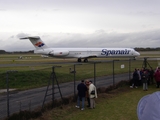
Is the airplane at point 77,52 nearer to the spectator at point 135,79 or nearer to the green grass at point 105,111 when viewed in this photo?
the spectator at point 135,79

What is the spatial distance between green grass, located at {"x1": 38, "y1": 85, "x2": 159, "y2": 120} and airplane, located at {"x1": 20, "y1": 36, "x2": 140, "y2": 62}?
103 feet

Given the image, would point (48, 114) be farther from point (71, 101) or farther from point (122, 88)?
point (122, 88)

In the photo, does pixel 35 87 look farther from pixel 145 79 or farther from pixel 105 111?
pixel 145 79

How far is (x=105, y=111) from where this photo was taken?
37.9ft

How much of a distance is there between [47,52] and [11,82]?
25.7 meters

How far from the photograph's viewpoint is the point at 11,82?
65.0ft

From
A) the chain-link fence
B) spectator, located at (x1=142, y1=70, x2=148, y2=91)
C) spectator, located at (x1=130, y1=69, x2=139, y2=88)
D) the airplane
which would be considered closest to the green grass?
the chain-link fence

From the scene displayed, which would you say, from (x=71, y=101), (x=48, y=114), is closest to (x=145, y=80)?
(x=71, y=101)

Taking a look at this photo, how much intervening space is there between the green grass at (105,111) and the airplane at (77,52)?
3153 centimetres

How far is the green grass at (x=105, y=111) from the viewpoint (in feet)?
34.6

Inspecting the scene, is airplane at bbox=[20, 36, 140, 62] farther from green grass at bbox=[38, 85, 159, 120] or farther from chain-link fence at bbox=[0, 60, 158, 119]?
green grass at bbox=[38, 85, 159, 120]

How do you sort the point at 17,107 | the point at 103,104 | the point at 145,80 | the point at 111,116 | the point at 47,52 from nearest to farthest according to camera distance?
the point at 111,116
the point at 17,107
the point at 103,104
the point at 145,80
the point at 47,52

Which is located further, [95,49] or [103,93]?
[95,49]

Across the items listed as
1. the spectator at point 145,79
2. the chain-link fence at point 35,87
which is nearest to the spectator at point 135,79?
the spectator at point 145,79
